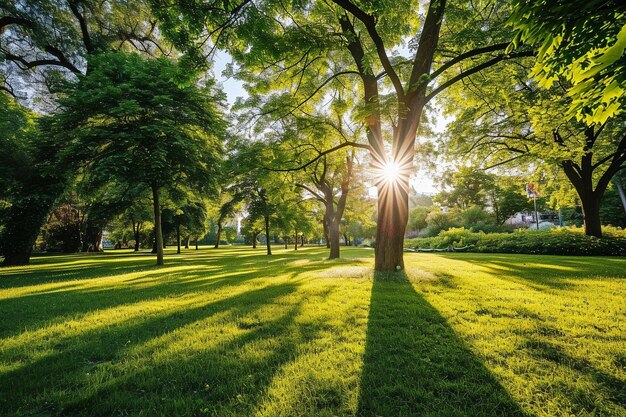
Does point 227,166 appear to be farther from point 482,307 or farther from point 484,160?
point 484,160

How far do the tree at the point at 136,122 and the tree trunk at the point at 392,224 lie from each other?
9812mm

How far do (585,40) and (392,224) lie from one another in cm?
703

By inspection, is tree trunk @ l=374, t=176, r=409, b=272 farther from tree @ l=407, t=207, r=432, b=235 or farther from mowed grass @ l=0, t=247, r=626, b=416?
tree @ l=407, t=207, r=432, b=235

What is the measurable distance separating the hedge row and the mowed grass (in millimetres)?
13990

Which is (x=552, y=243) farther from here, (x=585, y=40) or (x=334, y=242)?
(x=585, y=40)

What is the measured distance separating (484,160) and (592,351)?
18521 mm

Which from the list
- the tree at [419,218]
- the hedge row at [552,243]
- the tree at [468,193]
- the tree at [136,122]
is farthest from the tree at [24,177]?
the tree at [419,218]

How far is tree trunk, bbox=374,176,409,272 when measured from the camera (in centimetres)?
934

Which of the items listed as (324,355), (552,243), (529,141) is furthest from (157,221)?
(552,243)

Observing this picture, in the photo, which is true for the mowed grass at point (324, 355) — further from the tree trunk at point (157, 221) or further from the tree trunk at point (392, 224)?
the tree trunk at point (157, 221)

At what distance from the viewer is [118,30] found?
738 inches

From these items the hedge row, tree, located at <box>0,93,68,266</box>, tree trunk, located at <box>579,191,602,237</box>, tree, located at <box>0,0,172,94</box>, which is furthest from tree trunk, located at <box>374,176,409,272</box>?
tree, located at <box>0,0,172,94</box>

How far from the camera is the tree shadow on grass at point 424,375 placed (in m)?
2.38

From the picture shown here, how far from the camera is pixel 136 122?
13.6 metres
